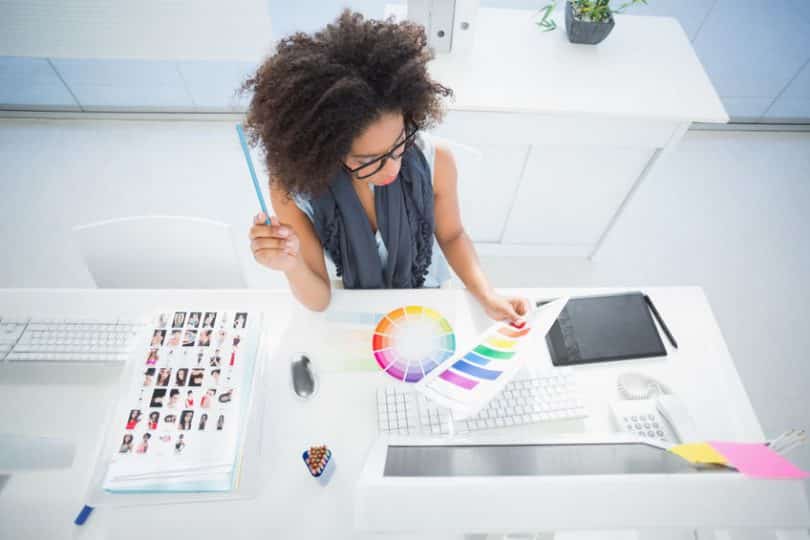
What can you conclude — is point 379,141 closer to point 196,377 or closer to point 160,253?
point 196,377

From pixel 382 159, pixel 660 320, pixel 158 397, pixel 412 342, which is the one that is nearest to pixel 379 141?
pixel 382 159

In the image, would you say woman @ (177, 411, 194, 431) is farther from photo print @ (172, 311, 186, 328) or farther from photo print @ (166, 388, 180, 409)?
photo print @ (172, 311, 186, 328)

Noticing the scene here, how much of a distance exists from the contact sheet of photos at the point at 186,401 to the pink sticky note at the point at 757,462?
83 centimetres

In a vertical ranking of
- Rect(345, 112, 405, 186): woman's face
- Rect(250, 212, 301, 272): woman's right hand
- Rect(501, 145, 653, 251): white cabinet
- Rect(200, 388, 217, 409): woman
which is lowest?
Rect(200, 388, 217, 409): woman

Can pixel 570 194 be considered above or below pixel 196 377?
above

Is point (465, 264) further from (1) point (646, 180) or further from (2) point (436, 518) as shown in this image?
(1) point (646, 180)

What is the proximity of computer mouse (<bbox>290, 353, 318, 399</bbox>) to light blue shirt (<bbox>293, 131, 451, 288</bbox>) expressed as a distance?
0.38 meters

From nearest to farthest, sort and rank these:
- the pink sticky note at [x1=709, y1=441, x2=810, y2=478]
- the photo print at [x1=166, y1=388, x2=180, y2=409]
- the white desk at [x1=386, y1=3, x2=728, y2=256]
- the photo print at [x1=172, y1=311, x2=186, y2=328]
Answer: the pink sticky note at [x1=709, y1=441, x2=810, y2=478], the photo print at [x1=166, y1=388, x2=180, y2=409], the photo print at [x1=172, y1=311, x2=186, y2=328], the white desk at [x1=386, y1=3, x2=728, y2=256]

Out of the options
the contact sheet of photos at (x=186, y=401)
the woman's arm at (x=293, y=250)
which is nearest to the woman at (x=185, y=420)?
the contact sheet of photos at (x=186, y=401)

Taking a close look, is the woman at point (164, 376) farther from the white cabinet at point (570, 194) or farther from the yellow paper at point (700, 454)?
the white cabinet at point (570, 194)

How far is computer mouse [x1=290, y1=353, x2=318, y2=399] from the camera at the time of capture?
98 cm

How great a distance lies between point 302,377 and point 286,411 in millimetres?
85

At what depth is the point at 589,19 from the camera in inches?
65.7

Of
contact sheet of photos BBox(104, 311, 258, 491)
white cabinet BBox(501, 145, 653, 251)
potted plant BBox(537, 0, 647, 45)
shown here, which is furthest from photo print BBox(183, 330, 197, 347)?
potted plant BBox(537, 0, 647, 45)
